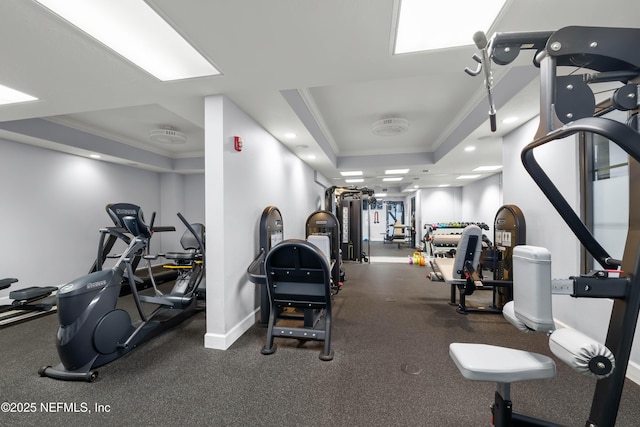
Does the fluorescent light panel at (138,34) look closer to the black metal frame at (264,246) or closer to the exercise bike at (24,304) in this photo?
the black metal frame at (264,246)

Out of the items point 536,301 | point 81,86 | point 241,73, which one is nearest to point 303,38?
point 241,73

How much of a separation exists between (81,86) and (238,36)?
1738 millimetres

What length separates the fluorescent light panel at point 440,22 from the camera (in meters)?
1.52

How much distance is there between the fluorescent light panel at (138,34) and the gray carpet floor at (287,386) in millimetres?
2503

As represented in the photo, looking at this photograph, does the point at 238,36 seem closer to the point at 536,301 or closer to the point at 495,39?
the point at 495,39

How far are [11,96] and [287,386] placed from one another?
154 inches

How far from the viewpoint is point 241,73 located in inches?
85.5

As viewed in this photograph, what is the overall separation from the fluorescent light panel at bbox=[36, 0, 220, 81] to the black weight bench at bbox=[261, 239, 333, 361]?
168 centimetres

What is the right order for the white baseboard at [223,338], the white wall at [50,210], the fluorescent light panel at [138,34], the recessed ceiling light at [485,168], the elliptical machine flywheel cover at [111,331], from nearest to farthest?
the fluorescent light panel at [138,34] < the elliptical machine flywheel cover at [111,331] < the white baseboard at [223,338] < the white wall at [50,210] < the recessed ceiling light at [485,168]

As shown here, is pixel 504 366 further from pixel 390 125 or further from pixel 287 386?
pixel 390 125

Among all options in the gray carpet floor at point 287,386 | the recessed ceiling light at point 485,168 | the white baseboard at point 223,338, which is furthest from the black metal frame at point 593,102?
the recessed ceiling light at point 485,168

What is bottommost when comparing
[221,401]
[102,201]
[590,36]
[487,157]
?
[221,401]

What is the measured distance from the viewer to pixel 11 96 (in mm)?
2617

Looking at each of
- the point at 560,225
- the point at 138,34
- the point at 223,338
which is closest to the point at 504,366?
the point at 223,338
